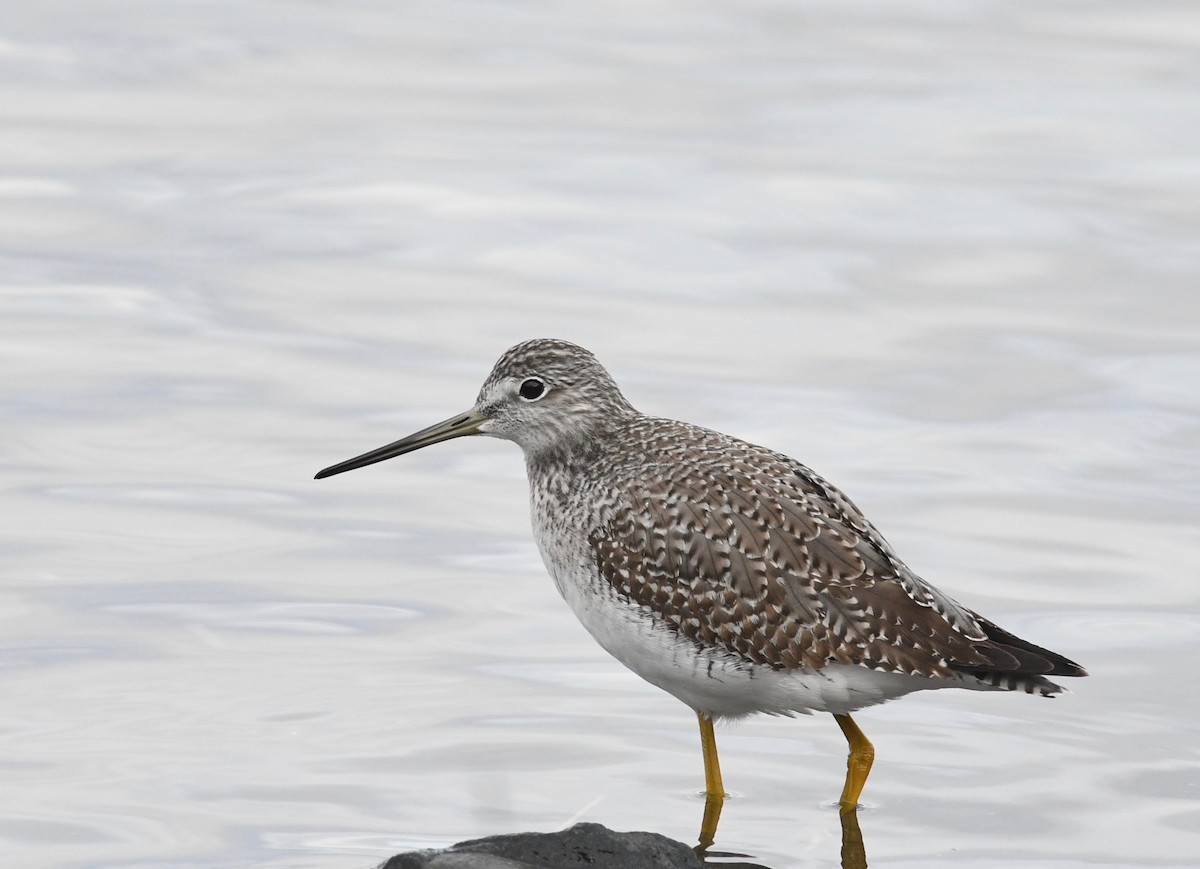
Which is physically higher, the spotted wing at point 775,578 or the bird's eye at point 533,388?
the bird's eye at point 533,388

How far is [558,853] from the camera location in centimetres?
983

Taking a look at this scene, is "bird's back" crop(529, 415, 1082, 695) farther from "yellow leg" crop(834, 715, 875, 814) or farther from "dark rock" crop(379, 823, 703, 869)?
"dark rock" crop(379, 823, 703, 869)

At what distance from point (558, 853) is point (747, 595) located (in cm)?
175

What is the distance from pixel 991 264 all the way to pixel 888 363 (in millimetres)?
2409

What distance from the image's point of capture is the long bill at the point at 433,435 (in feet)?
40.4

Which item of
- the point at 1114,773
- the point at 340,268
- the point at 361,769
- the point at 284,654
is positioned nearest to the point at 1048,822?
the point at 1114,773

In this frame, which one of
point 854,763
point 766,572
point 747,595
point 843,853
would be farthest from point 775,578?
point 843,853

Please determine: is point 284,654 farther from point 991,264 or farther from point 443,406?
point 991,264

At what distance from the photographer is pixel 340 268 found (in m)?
20.0

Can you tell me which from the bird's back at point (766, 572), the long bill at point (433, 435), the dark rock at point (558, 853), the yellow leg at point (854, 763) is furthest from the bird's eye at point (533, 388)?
the dark rock at point (558, 853)

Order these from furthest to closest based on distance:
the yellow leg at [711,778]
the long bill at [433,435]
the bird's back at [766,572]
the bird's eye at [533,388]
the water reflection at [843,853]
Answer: the long bill at [433,435], the bird's eye at [533,388], the yellow leg at [711,778], the water reflection at [843,853], the bird's back at [766,572]

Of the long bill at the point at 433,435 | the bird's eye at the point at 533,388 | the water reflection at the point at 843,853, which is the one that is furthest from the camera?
the long bill at the point at 433,435

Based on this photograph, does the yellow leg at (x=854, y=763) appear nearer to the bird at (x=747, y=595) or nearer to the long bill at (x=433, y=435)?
the bird at (x=747, y=595)

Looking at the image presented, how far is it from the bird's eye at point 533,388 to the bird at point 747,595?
0.46m
